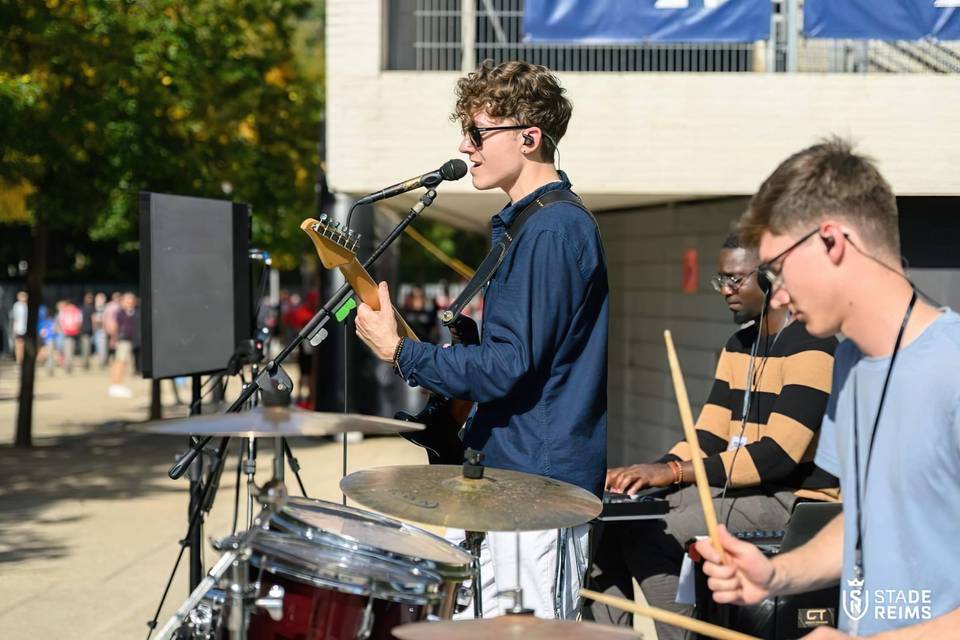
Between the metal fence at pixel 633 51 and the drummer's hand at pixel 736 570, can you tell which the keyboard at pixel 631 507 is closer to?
the drummer's hand at pixel 736 570

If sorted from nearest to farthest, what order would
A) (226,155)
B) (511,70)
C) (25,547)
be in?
(511,70) < (25,547) < (226,155)

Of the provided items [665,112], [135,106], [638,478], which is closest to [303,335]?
[638,478]

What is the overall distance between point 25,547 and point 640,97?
544 cm

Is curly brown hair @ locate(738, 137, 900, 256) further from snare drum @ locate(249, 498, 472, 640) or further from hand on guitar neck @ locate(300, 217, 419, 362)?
hand on guitar neck @ locate(300, 217, 419, 362)

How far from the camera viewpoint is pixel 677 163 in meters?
8.92

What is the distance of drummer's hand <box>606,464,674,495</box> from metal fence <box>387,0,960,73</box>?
488cm

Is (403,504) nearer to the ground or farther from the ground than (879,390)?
nearer to the ground

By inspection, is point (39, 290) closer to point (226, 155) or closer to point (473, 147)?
point (226, 155)

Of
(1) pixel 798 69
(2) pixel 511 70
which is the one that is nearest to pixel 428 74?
(1) pixel 798 69

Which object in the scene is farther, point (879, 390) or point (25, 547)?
point (25, 547)

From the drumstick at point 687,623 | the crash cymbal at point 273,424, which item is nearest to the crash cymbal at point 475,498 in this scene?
the crash cymbal at point 273,424

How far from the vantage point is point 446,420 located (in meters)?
4.06

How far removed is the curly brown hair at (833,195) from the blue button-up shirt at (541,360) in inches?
44.0

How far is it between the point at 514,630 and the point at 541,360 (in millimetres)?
1106
